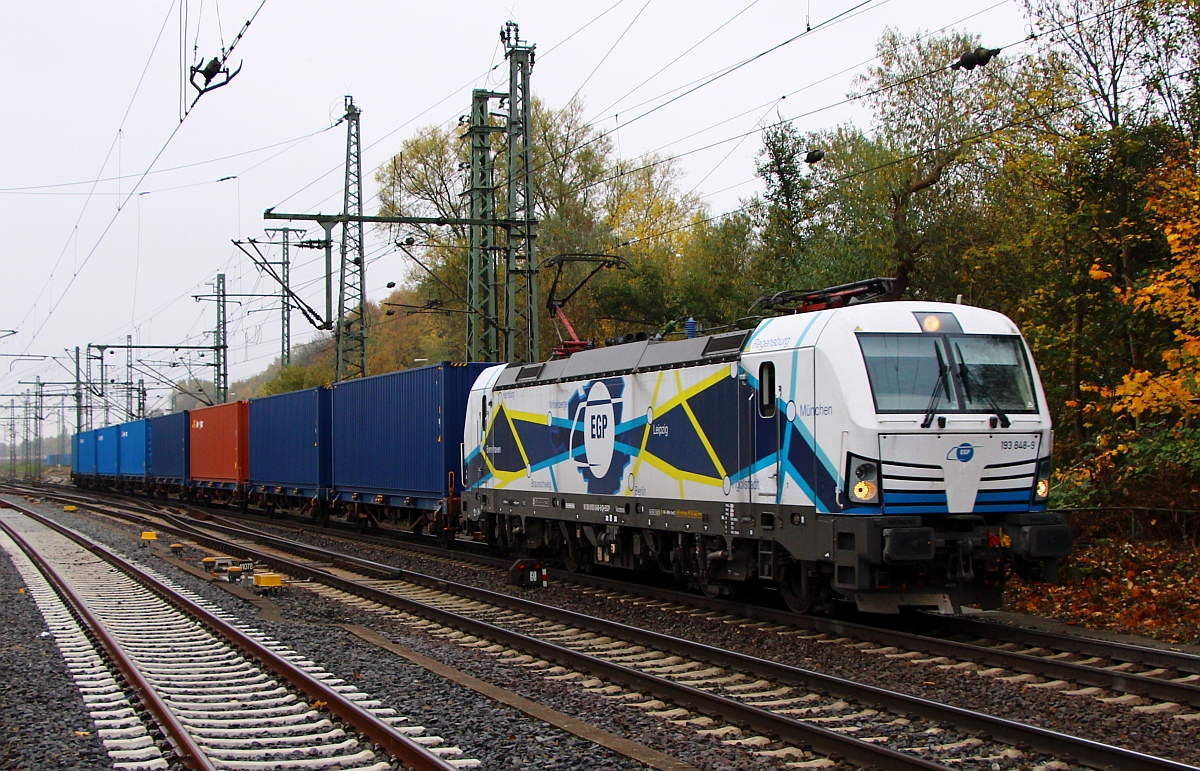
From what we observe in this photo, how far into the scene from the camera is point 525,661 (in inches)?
392

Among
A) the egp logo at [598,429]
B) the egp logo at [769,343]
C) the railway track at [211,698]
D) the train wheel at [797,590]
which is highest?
the egp logo at [769,343]

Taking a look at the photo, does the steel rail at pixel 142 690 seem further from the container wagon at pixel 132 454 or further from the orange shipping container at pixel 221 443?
the container wagon at pixel 132 454

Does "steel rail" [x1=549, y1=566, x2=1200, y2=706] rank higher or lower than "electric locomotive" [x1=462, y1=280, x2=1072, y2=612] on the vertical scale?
lower

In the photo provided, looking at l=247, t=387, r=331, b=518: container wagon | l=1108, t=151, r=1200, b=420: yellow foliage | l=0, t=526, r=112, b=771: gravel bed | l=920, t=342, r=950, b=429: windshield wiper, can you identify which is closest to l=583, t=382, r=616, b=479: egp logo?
l=920, t=342, r=950, b=429: windshield wiper

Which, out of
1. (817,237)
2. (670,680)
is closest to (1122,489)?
(670,680)

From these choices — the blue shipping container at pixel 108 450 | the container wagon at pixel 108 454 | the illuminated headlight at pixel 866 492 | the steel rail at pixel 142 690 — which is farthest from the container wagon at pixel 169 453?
the illuminated headlight at pixel 866 492

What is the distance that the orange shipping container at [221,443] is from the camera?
3312 cm

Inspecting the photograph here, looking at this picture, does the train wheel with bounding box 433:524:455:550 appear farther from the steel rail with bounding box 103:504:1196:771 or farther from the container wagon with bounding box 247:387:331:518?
the steel rail with bounding box 103:504:1196:771

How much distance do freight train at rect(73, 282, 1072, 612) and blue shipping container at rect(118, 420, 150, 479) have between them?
109ft

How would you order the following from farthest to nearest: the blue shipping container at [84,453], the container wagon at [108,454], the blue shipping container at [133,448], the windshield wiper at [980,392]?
1. the blue shipping container at [84,453]
2. the container wagon at [108,454]
3. the blue shipping container at [133,448]
4. the windshield wiper at [980,392]

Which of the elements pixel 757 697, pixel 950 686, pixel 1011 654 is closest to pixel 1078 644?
pixel 1011 654

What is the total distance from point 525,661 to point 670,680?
185cm

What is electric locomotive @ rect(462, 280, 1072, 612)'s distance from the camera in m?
10.1

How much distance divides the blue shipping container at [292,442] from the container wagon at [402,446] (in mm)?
679
